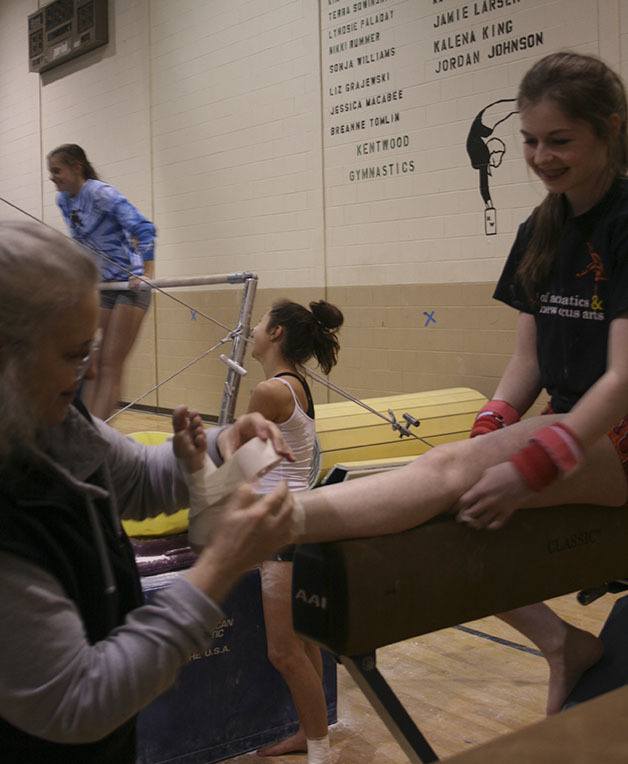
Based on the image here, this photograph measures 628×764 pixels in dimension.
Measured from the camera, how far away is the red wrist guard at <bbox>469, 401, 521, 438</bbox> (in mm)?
2062

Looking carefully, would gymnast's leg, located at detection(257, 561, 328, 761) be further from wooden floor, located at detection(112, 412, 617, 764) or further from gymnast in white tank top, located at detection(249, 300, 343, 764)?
wooden floor, located at detection(112, 412, 617, 764)

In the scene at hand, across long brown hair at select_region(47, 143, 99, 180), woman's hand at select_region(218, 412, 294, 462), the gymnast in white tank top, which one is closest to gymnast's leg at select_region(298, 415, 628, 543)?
woman's hand at select_region(218, 412, 294, 462)

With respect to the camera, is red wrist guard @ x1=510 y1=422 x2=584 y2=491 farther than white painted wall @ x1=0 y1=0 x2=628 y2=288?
No

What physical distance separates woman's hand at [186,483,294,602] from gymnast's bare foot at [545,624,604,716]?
1.06m

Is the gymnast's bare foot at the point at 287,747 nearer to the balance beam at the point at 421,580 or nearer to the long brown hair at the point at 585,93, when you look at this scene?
the balance beam at the point at 421,580

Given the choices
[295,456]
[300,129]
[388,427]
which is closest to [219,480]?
[295,456]

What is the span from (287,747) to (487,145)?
3846 mm

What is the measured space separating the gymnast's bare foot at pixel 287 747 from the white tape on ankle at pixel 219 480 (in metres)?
1.42

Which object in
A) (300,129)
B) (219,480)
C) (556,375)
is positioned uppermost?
(300,129)

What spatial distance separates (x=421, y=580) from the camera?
5.01ft

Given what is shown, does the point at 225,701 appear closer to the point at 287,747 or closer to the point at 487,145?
the point at 287,747

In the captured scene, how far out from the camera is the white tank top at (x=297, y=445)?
273cm

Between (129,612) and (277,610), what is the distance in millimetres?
1340

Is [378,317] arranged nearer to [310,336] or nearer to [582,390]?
[310,336]
